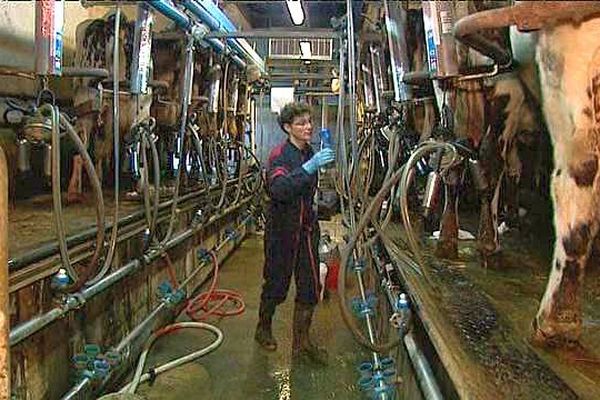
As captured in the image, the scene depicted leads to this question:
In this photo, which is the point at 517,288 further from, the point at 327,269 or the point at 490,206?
the point at 327,269

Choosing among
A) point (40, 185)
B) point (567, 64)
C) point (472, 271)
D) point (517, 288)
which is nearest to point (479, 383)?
point (567, 64)

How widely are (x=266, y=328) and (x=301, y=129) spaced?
1054 millimetres

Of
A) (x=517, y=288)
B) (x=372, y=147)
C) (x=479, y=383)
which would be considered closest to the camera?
(x=479, y=383)

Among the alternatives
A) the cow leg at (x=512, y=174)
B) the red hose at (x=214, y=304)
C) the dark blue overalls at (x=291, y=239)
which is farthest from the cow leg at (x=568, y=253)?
the red hose at (x=214, y=304)

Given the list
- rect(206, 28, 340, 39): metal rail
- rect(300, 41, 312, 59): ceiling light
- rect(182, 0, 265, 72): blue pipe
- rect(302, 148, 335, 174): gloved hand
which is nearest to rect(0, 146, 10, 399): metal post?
rect(302, 148, 335, 174): gloved hand

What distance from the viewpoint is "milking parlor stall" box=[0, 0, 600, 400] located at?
1.40m

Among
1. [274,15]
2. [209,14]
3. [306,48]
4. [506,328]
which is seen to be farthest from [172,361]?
[274,15]

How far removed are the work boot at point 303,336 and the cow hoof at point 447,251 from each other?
76 centimetres

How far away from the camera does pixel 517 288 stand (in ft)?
7.02

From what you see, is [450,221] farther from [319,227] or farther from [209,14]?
[209,14]

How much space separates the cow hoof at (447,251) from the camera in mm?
2627

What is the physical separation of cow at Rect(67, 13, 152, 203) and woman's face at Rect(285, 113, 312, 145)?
40.6 inches

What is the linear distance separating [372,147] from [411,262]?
5.73 ft

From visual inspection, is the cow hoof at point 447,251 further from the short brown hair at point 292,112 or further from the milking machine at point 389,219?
the short brown hair at point 292,112
